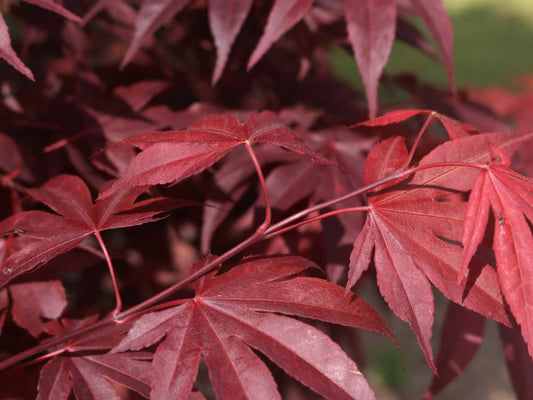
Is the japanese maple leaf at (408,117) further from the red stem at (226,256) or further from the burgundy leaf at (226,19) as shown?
the burgundy leaf at (226,19)

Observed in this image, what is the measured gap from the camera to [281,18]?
2.88 ft

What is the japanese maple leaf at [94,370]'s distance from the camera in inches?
26.6

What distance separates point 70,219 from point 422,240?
16.9 inches

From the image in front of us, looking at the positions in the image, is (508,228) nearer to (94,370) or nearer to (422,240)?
(422,240)

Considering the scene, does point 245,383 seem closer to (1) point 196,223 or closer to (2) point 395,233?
(2) point 395,233

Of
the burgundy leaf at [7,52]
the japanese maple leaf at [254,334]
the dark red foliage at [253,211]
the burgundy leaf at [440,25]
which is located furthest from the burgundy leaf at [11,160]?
the burgundy leaf at [440,25]

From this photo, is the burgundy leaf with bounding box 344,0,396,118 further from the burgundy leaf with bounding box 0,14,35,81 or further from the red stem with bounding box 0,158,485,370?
the burgundy leaf with bounding box 0,14,35,81

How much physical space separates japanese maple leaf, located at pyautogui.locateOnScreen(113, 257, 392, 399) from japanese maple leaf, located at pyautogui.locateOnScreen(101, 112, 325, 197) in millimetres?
131

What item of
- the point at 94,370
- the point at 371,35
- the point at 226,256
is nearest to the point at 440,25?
the point at 371,35

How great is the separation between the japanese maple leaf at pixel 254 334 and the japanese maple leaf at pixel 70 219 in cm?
12

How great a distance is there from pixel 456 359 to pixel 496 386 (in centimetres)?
217

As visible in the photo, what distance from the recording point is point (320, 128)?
1183 mm

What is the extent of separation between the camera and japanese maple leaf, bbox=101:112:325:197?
Answer: 634 millimetres

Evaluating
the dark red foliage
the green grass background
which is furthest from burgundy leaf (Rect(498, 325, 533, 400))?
the green grass background
